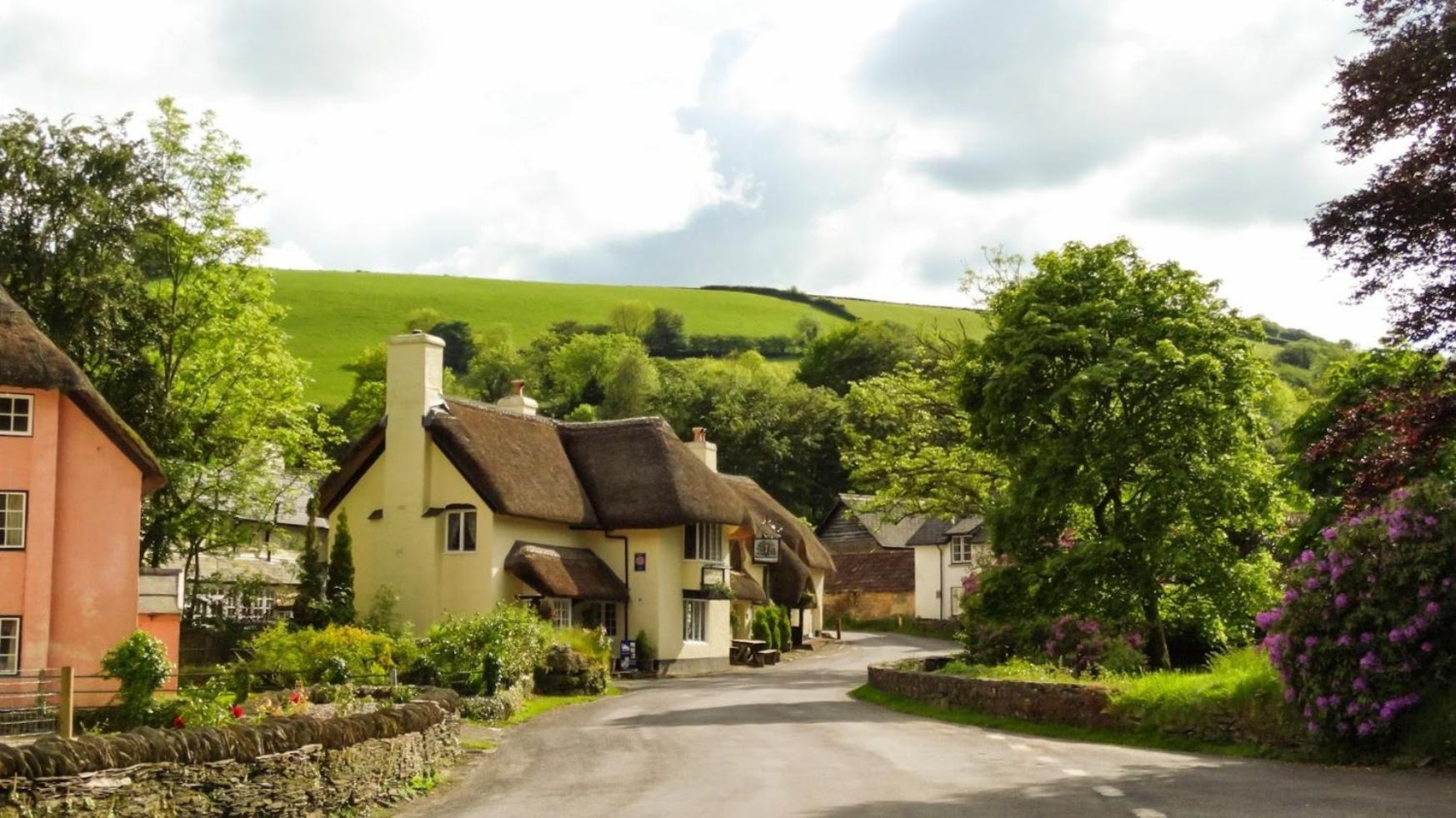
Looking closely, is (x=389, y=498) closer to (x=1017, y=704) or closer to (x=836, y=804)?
(x=1017, y=704)

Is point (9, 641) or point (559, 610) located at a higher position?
point (559, 610)

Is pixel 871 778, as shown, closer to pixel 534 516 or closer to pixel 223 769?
pixel 223 769

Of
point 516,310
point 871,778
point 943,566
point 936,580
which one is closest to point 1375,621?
point 871,778

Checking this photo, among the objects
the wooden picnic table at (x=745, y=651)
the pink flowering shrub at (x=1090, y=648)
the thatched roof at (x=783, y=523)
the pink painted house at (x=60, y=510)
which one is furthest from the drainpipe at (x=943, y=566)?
the pink painted house at (x=60, y=510)

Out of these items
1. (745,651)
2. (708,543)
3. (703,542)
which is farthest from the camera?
(745,651)

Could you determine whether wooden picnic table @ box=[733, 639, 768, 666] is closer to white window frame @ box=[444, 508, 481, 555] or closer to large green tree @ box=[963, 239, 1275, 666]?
white window frame @ box=[444, 508, 481, 555]

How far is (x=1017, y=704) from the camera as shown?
2478 centimetres

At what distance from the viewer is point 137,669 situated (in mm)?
28422

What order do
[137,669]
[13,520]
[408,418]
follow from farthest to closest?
1. [408,418]
2. [13,520]
3. [137,669]

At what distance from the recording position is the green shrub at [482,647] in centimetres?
2967

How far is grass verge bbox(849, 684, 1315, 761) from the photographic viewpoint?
1898 cm

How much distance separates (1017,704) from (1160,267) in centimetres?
1061

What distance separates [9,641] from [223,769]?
71.9ft

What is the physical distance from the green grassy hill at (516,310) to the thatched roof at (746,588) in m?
66.1
